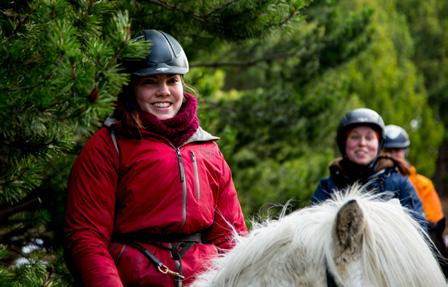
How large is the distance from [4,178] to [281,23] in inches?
81.2

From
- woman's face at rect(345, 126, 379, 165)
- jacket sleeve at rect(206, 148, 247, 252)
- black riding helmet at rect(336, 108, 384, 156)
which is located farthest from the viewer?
black riding helmet at rect(336, 108, 384, 156)

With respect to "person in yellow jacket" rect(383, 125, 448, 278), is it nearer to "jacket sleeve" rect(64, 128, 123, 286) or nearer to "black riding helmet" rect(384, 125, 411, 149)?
"black riding helmet" rect(384, 125, 411, 149)

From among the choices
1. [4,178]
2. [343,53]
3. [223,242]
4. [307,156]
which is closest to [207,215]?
[223,242]

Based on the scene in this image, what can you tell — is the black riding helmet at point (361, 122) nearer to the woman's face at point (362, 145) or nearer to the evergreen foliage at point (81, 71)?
the woman's face at point (362, 145)

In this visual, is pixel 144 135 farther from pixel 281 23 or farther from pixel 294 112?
pixel 294 112

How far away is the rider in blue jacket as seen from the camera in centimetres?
564

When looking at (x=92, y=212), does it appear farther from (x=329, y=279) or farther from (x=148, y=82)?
(x=329, y=279)

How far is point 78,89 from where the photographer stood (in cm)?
262

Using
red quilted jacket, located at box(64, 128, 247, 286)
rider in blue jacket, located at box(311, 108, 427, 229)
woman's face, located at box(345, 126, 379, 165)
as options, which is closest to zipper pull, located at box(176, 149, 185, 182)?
red quilted jacket, located at box(64, 128, 247, 286)

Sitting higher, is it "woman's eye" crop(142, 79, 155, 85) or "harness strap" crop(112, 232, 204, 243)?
"woman's eye" crop(142, 79, 155, 85)

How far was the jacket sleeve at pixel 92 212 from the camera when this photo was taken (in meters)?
2.99

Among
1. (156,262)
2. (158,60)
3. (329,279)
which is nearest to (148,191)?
(156,262)

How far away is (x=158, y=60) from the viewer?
3.32 m

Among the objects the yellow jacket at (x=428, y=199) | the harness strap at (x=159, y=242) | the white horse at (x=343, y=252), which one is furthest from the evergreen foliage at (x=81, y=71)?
the yellow jacket at (x=428, y=199)
